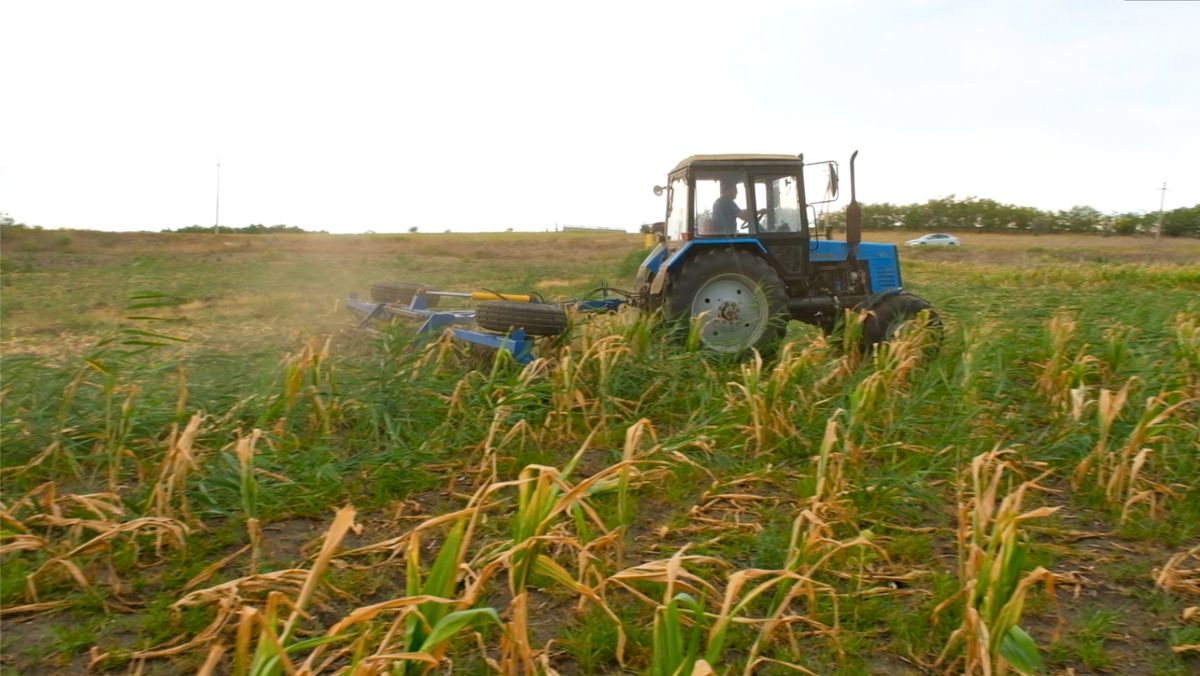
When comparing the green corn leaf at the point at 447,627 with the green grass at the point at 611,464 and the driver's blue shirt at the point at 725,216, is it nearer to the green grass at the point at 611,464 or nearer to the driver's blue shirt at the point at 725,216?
the green grass at the point at 611,464

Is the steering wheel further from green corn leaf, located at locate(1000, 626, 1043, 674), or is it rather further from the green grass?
green corn leaf, located at locate(1000, 626, 1043, 674)

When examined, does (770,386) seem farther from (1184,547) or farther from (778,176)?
(778,176)

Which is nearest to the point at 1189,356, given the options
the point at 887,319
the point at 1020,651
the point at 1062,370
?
the point at 1062,370

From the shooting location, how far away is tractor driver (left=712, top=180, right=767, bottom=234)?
7.00m

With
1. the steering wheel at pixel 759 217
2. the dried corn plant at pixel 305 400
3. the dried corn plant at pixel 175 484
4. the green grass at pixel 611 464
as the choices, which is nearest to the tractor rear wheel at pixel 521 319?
the green grass at pixel 611 464

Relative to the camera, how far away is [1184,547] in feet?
10.8

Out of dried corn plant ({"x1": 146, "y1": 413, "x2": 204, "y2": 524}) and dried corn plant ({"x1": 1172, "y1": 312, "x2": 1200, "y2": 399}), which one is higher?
dried corn plant ({"x1": 1172, "y1": 312, "x2": 1200, "y2": 399})

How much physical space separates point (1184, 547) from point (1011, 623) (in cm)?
161

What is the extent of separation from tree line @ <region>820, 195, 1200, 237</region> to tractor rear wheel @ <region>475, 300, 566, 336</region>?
43312 mm

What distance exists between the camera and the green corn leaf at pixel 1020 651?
2.19m

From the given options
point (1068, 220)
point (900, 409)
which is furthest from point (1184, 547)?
point (1068, 220)

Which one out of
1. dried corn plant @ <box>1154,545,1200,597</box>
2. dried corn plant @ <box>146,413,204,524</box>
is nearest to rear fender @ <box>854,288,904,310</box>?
dried corn plant @ <box>1154,545,1200,597</box>

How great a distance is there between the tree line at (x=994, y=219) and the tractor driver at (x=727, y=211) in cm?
4098

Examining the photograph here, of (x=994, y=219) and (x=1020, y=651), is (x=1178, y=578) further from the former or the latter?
(x=994, y=219)
